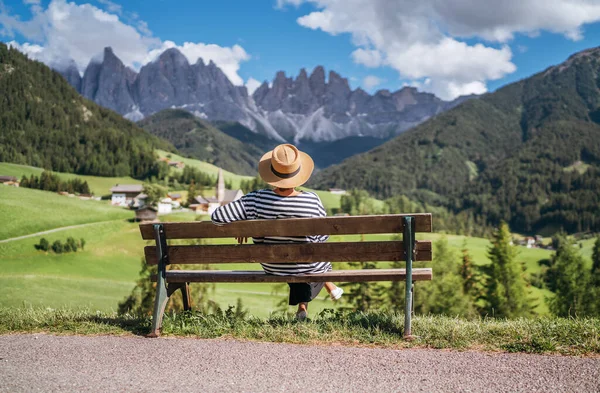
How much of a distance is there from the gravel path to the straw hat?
2.28 meters

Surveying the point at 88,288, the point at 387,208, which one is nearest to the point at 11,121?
the point at 387,208

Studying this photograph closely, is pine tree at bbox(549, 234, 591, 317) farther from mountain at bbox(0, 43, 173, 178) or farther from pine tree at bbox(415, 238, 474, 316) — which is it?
mountain at bbox(0, 43, 173, 178)

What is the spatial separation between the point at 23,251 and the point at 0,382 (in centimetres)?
6120

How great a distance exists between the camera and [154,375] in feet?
17.2

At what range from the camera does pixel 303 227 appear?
21.0ft

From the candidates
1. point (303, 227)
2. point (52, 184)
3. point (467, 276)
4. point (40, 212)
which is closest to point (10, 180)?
point (52, 184)

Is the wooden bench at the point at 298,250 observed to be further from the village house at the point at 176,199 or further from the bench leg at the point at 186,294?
the village house at the point at 176,199

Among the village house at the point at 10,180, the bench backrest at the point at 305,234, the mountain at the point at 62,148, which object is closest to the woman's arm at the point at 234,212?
the bench backrest at the point at 305,234

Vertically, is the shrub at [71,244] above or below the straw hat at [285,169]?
below

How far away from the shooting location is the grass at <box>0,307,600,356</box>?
5891 millimetres

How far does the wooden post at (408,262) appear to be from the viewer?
615 cm

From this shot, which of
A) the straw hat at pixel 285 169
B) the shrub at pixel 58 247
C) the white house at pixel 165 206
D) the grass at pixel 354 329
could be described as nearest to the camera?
the grass at pixel 354 329

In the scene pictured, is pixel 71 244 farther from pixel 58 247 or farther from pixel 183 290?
pixel 183 290

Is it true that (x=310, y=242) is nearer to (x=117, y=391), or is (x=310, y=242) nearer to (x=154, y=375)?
(x=154, y=375)
